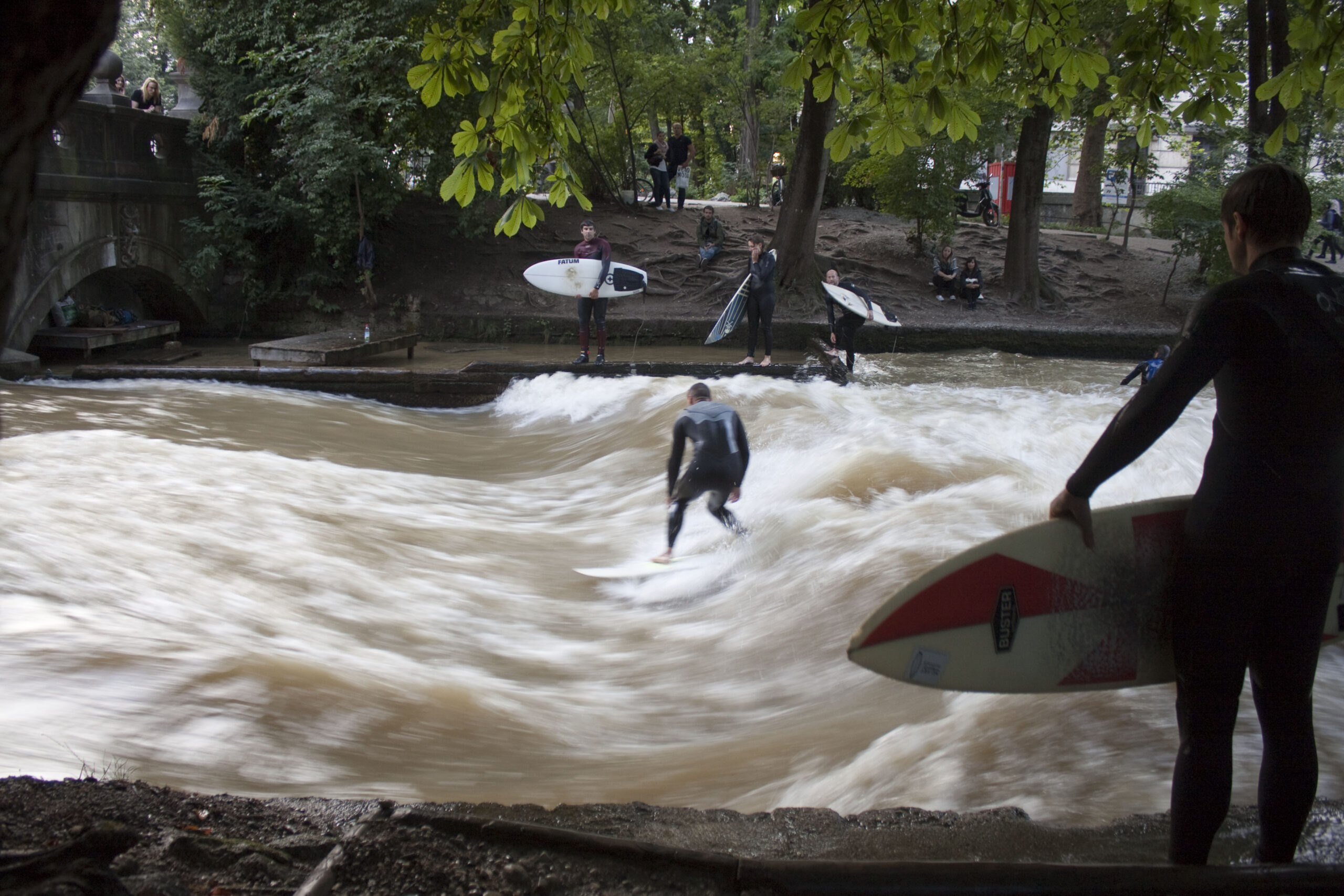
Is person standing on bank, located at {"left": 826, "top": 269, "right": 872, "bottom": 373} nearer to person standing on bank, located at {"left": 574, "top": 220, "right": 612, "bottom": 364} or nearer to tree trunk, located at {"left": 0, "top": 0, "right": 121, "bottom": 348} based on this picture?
person standing on bank, located at {"left": 574, "top": 220, "right": 612, "bottom": 364}

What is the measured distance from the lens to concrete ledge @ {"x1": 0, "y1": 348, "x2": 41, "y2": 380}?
13875 mm

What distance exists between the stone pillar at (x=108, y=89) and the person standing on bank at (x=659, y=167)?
38.1 ft

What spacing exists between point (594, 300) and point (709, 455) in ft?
26.7

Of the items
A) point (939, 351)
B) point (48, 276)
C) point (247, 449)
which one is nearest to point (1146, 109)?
point (247, 449)

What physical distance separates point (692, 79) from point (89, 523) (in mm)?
20773

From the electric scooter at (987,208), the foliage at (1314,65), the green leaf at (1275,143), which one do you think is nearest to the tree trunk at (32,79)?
the green leaf at (1275,143)

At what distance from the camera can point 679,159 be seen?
25.2 m

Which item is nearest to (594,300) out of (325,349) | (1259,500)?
(325,349)

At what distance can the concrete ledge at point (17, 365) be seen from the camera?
13875 mm

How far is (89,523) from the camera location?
23.0 ft

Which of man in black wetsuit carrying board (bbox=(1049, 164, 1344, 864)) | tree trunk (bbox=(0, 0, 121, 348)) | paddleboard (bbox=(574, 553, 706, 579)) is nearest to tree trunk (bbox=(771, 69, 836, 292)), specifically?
paddleboard (bbox=(574, 553, 706, 579))

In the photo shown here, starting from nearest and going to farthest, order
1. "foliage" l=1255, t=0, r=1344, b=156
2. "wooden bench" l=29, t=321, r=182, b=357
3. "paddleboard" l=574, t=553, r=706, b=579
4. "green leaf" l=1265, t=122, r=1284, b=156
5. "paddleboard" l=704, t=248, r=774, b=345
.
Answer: "green leaf" l=1265, t=122, r=1284, b=156, "foliage" l=1255, t=0, r=1344, b=156, "paddleboard" l=574, t=553, r=706, b=579, "wooden bench" l=29, t=321, r=182, b=357, "paddleboard" l=704, t=248, r=774, b=345

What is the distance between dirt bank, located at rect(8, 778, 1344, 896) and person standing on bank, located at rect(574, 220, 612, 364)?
1239 centimetres

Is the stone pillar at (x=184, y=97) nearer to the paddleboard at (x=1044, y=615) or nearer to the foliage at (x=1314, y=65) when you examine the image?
the foliage at (x=1314, y=65)
